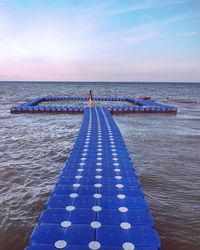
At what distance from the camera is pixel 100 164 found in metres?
10.1

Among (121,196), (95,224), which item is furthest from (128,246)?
(121,196)

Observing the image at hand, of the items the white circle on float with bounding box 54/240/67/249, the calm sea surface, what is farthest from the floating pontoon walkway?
the calm sea surface

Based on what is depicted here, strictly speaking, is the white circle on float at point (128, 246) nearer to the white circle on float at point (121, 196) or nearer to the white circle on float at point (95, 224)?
the white circle on float at point (95, 224)

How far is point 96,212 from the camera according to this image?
6.47 m

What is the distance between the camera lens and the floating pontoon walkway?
5.23 metres

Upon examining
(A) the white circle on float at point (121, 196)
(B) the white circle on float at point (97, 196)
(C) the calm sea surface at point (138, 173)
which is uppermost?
(A) the white circle on float at point (121, 196)

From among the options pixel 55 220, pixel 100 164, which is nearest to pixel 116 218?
pixel 55 220

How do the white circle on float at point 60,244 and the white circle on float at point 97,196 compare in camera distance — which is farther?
the white circle on float at point 97,196

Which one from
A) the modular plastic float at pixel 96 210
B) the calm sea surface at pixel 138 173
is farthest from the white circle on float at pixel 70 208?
the calm sea surface at pixel 138 173

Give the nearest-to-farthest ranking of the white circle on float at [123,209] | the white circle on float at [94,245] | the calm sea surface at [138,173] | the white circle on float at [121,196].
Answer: the white circle on float at [94,245] < the white circle on float at [123,209] < the white circle on float at [121,196] < the calm sea surface at [138,173]

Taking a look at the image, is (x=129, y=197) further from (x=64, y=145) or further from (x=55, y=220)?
(x=64, y=145)

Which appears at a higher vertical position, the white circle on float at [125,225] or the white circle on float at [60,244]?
the white circle on float at [125,225]

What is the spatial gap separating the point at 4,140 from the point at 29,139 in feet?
5.80

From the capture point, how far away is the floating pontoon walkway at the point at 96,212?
5.23m
